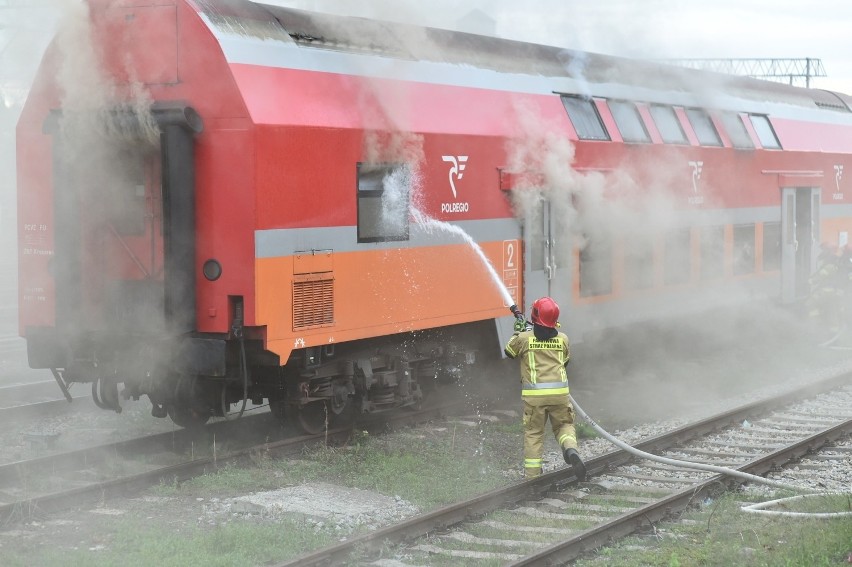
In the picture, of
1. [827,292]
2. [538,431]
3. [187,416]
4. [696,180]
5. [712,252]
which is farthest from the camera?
[827,292]

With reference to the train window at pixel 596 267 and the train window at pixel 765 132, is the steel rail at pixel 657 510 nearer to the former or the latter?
the train window at pixel 596 267

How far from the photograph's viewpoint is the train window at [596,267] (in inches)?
502

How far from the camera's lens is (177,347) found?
888cm

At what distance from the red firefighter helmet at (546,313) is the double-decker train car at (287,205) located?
1.56 meters

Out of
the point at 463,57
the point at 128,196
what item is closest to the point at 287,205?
the point at 128,196

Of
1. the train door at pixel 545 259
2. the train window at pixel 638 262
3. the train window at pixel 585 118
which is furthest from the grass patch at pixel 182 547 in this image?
the train window at pixel 638 262

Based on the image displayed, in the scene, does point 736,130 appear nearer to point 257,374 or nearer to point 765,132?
point 765,132

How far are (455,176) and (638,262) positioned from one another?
13.0ft

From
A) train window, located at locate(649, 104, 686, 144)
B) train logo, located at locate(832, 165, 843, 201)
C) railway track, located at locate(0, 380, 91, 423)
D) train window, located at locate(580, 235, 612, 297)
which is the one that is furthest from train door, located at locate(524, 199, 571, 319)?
train logo, located at locate(832, 165, 843, 201)

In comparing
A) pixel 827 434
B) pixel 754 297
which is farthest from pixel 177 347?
pixel 754 297

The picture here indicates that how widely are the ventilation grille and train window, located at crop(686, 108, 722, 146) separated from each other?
298 inches

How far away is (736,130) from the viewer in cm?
1600

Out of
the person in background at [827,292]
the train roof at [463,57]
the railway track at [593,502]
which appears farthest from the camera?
the person in background at [827,292]

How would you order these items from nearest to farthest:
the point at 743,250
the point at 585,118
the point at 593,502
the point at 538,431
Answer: the point at 593,502, the point at 538,431, the point at 585,118, the point at 743,250
